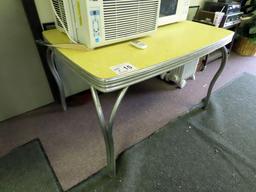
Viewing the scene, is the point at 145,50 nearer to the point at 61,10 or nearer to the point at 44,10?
the point at 61,10

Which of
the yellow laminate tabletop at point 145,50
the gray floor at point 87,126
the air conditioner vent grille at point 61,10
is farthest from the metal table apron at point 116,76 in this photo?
the gray floor at point 87,126

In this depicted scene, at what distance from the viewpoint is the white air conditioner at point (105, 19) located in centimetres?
71

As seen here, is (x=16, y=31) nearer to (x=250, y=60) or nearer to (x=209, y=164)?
(x=209, y=164)

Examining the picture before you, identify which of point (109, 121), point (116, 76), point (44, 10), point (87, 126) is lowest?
point (87, 126)

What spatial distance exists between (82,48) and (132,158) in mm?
730

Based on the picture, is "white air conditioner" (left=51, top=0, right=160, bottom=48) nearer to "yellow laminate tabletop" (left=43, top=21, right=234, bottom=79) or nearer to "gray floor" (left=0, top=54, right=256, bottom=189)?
"yellow laminate tabletop" (left=43, top=21, right=234, bottom=79)

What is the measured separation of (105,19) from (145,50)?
231mm

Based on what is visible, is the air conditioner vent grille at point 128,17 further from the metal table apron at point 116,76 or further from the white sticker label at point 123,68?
the white sticker label at point 123,68

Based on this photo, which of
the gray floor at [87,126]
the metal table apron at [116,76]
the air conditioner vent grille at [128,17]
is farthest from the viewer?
the gray floor at [87,126]

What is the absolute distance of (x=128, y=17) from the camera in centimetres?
81

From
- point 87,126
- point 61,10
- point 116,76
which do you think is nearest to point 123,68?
point 116,76

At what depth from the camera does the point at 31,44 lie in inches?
47.7

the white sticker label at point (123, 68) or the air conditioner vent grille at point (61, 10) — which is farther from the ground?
the air conditioner vent grille at point (61, 10)

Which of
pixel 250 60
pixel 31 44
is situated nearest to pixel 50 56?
pixel 31 44
